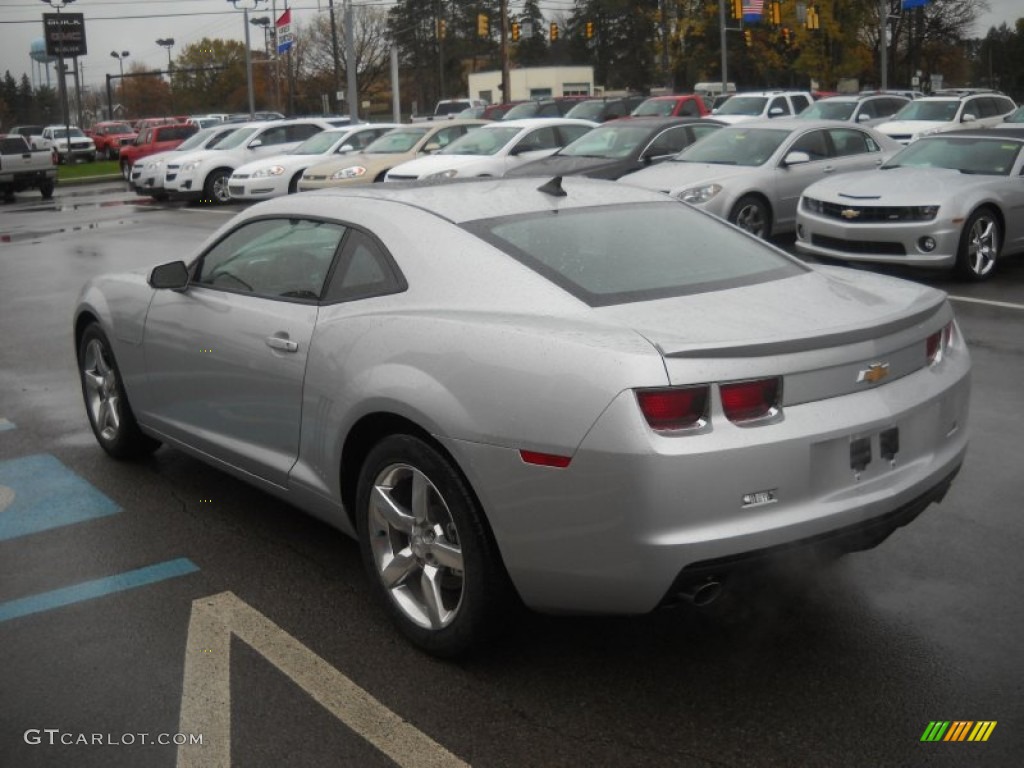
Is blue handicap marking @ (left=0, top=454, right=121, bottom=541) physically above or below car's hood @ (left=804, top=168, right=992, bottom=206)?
below

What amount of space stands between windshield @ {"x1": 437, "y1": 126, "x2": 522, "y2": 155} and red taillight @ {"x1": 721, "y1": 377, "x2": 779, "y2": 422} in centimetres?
1558

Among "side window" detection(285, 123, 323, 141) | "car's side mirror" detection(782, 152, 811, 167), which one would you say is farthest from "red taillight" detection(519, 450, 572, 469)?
"side window" detection(285, 123, 323, 141)

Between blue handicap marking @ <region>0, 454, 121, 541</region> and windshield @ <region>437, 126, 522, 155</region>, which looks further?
windshield @ <region>437, 126, 522, 155</region>

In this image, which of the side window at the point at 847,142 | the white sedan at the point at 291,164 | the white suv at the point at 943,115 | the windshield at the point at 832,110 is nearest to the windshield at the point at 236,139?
the white sedan at the point at 291,164

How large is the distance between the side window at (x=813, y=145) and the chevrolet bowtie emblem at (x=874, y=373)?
36.8 feet

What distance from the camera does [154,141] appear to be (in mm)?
35469

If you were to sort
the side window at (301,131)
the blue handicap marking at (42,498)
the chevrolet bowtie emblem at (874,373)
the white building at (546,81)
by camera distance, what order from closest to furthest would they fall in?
the chevrolet bowtie emblem at (874,373), the blue handicap marking at (42,498), the side window at (301,131), the white building at (546,81)

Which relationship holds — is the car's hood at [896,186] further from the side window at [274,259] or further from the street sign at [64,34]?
the street sign at [64,34]

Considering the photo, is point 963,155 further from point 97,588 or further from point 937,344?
point 97,588

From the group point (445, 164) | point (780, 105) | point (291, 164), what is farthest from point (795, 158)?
point (780, 105)

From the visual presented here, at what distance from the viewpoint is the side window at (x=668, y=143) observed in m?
16.1

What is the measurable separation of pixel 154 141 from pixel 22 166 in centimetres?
562

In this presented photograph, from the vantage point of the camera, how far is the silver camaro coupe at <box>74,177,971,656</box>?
323 centimetres

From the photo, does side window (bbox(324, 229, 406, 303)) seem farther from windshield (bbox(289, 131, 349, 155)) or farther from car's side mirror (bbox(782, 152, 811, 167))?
windshield (bbox(289, 131, 349, 155))
